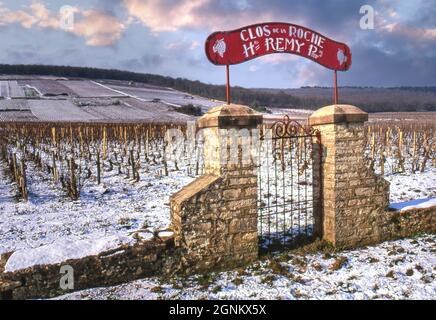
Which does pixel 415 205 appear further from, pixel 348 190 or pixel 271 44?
pixel 271 44

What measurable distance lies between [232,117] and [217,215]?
1352 millimetres

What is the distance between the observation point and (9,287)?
12.9ft

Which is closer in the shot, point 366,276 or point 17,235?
point 366,276

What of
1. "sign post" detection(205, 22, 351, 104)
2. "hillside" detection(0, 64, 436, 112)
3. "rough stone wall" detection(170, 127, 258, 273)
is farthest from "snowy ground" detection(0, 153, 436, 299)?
"hillside" detection(0, 64, 436, 112)

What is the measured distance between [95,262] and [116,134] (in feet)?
62.0

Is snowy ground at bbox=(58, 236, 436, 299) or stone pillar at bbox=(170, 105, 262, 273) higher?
stone pillar at bbox=(170, 105, 262, 273)

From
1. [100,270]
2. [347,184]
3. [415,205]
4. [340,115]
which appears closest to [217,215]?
[100,270]

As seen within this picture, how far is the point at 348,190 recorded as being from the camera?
547 cm

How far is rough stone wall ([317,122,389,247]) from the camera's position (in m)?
5.39

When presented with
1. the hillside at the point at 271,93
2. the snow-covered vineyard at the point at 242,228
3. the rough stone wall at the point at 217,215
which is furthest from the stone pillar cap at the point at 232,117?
the hillside at the point at 271,93

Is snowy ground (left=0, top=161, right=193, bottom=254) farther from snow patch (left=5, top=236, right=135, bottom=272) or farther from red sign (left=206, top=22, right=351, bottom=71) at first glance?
red sign (left=206, top=22, right=351, bottom=71)

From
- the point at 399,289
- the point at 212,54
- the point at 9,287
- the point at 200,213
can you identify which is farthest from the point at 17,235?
the point at 399,289

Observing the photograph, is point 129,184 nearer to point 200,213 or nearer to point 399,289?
point 200,213
